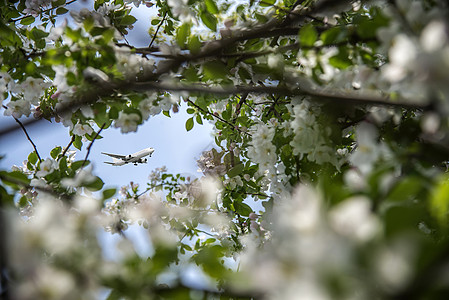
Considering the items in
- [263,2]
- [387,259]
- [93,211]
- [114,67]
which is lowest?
[387,259]

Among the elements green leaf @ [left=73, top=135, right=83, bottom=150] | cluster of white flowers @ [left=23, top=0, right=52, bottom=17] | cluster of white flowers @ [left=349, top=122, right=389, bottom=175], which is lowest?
cluster of white flowers @ [left=349, top=122, right=389, bottom=175]

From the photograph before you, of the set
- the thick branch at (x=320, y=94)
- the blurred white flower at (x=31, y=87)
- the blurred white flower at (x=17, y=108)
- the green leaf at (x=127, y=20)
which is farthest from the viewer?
the green leaf at (x=127, y=20)

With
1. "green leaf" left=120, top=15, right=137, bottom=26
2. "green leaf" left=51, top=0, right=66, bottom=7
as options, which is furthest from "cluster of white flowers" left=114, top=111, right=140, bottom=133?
"green leaf" left=51, top=0, right=66, bottom=7

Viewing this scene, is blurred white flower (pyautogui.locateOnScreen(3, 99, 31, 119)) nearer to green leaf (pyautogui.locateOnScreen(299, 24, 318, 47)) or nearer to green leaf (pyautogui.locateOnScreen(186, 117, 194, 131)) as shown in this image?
green leaf (pyautogui.locateOnScreen(186, 117, 194, 131))

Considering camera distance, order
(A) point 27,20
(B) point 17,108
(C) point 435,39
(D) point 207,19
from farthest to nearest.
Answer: (A) point 27,20, (B) point 17,108, (D) point 207,19, (C) point 435,39

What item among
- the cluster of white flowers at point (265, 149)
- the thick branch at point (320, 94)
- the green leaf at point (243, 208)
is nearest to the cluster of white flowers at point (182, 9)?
the thick branch at point (320, 94)

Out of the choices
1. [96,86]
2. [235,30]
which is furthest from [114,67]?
[235,30]

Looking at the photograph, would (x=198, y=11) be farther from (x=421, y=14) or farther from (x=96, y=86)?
(x=421, y=14)

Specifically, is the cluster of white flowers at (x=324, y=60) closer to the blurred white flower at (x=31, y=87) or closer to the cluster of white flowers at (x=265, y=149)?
the cluster of white flowers at (x=265, y=149)

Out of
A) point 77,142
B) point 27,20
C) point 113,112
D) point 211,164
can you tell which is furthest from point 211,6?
point 211,164

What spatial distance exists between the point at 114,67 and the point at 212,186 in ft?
4.17

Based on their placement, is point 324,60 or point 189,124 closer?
point 324,60

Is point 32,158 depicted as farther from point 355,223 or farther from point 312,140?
point 355,223

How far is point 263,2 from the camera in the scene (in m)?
1.55
